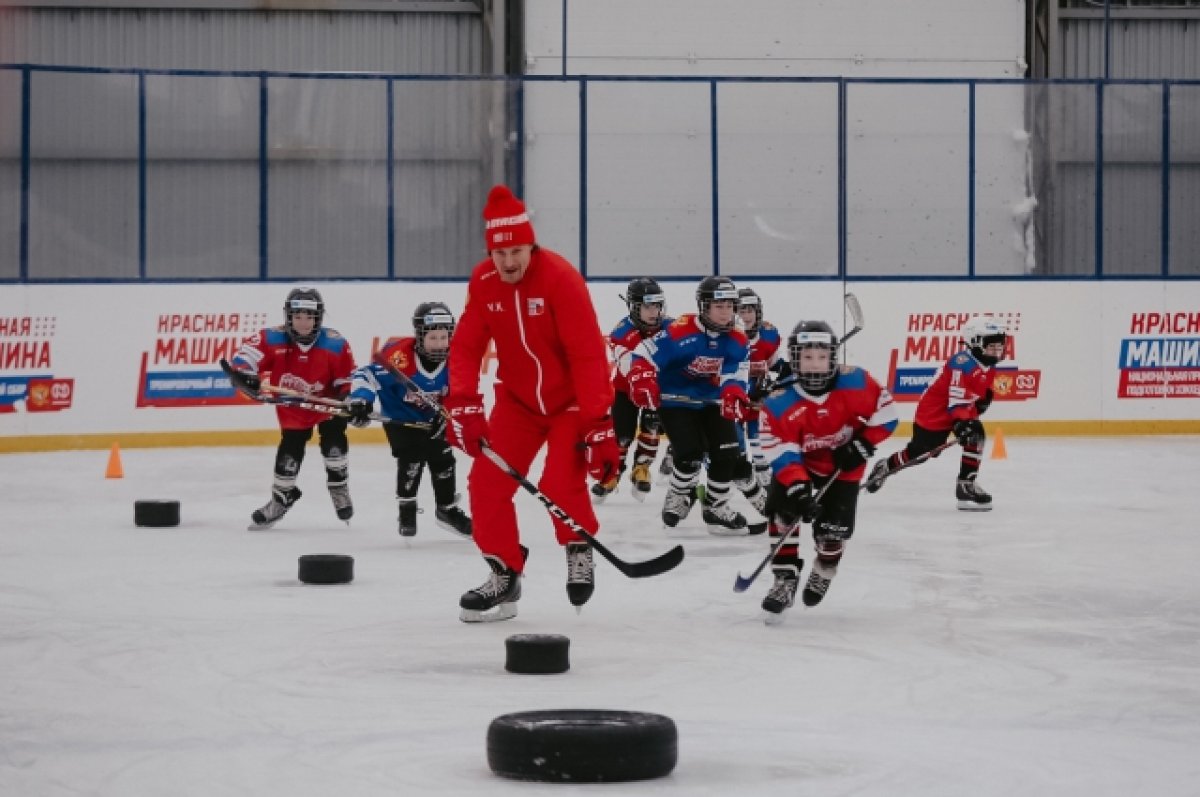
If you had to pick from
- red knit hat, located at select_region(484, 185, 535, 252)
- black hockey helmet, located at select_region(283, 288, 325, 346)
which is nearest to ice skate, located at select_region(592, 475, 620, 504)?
black hockey helmet, located at select_region(283, 288, 325, 346)

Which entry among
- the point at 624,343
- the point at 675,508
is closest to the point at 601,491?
the point at 624,343

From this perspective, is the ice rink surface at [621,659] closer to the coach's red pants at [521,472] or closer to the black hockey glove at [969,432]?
the coach's red pants at [521,472]

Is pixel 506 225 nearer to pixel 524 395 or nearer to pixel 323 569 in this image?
pixel 524 395

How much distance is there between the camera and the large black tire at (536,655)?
5461 millimetres

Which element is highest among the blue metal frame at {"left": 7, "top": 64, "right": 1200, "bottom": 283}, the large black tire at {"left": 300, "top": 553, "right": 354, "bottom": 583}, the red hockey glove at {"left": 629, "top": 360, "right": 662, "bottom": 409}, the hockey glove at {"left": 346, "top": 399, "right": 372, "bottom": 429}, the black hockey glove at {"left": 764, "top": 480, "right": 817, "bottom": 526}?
the blue metal frame at {"left": 7, "top": 64, "right": 1200, "bottom": 283}

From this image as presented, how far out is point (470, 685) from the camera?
17.5ft

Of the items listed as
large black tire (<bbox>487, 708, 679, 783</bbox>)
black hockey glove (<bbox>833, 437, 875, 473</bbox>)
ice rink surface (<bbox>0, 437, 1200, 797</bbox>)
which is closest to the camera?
large black tire (<bbox>487, 708, 679, 783</bbox>)

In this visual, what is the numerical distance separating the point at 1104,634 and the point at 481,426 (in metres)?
2.05

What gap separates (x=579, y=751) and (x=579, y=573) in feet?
7.92

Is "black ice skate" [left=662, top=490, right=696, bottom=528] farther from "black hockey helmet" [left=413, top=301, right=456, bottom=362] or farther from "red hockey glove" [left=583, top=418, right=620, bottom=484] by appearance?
"red hockey glove" [left=583, top=418, right=620, bottom=484]

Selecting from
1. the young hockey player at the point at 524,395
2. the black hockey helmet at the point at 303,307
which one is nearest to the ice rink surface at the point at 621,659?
the young hockey player at the point at 524,395

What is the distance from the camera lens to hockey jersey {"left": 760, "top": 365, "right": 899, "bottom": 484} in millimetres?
6582

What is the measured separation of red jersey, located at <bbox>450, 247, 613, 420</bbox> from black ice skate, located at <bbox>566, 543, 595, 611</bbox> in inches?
17.7

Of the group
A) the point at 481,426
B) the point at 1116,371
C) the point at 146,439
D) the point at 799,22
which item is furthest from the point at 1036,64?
the point at 481,426
